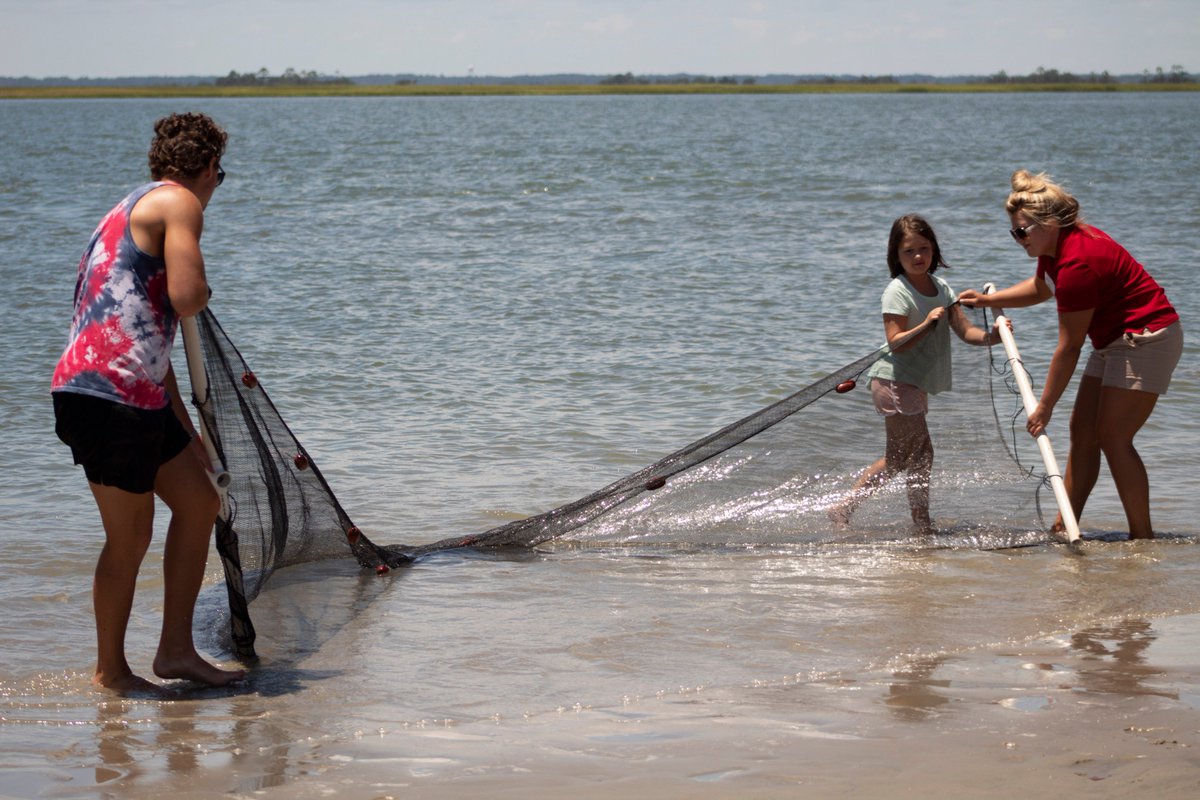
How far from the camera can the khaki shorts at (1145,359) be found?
18.2 ft

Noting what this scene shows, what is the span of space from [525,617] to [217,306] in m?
10.5

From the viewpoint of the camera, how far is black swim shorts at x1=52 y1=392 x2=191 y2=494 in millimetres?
3891

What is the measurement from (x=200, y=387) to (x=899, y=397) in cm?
307

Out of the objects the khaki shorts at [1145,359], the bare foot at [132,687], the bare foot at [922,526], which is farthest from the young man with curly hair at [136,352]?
the khaki shorts at [1145,359]

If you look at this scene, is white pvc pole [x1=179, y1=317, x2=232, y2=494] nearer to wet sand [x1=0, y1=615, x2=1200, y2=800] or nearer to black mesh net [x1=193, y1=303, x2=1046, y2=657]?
wet sand [x1=0, y1=615, x2=1200, y2=800]

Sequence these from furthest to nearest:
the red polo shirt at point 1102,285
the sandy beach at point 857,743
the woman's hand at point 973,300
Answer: the woman's hand at point 973,300, the red polo shirt at point 1102,285, the sandy beach at point 857,743

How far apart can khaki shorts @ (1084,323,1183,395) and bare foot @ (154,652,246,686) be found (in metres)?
3.84

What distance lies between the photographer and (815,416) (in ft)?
19.5

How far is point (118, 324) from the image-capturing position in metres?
3.90

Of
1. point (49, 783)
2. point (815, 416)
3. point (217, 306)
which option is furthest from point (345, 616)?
point (217, 306)

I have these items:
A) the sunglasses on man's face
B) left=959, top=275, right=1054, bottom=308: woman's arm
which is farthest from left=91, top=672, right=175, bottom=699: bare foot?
the sunglasses on man's face

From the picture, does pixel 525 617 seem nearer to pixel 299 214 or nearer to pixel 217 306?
pixel 217 306

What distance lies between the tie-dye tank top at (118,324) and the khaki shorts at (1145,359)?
3.91 m

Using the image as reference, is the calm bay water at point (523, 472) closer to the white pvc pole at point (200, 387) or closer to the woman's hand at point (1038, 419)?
the woman's hand at point (1038, 419)
